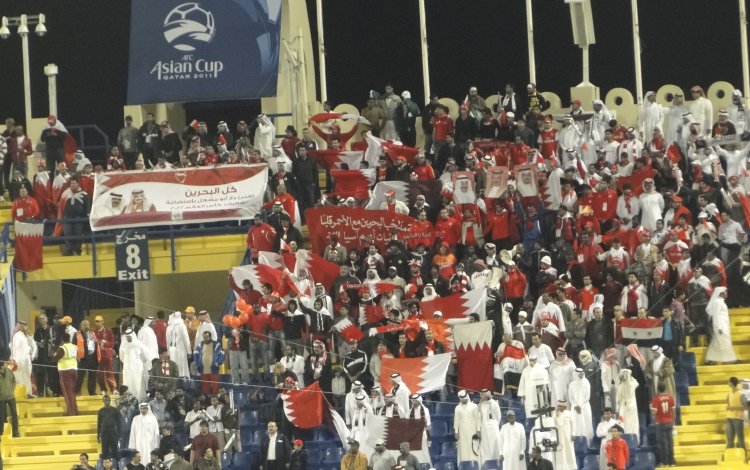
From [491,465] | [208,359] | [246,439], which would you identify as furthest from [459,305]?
[208,359]

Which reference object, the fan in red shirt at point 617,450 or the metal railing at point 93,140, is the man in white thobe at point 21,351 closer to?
the metal railing at point 93,140

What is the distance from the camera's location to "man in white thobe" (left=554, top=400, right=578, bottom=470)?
3919cm

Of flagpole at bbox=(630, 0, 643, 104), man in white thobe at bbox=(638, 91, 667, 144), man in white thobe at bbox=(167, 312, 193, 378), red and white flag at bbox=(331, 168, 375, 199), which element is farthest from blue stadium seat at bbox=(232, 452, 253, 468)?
flagpole at bbox=(630, 0, 643, 104)

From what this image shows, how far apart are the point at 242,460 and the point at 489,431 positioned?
13.0 feet

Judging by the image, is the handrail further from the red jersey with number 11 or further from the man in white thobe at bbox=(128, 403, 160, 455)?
the red jersey with number 11

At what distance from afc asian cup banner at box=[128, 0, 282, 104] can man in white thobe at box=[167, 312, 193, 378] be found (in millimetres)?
7912

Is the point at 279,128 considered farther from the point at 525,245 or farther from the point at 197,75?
the point at 525,245

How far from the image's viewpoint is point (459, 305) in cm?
4172

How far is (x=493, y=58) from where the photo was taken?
57.0 m

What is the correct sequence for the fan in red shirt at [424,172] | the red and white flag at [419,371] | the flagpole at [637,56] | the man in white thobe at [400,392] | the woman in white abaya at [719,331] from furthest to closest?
1. the flagpole at [637,56]
2. the fan in red shirt at [424,172]
3. the woman in white abaya at [719,331]
4. the red and white flag at [419,371]
5. the man in white thobe at [400,392]

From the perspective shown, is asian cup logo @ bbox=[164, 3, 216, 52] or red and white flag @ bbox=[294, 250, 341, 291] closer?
red and white flag @ bbox=[294, 250, 341, 291]

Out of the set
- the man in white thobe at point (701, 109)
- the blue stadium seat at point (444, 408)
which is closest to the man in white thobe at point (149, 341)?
the blue stadium seat at point (444, 408)

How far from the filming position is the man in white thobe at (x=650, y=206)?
43.8 m

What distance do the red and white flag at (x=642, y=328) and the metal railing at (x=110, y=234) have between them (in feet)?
30.8
